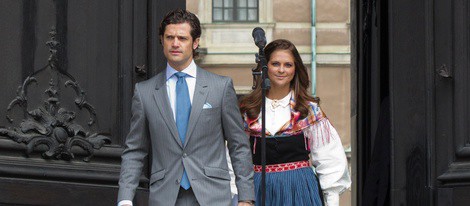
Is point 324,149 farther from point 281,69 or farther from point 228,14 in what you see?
point 228,14

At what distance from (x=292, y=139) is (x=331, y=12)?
22.9m

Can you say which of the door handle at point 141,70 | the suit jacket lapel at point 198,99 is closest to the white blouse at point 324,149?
the suit jacket lapel at point 198,99

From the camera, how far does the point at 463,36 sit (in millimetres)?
7961

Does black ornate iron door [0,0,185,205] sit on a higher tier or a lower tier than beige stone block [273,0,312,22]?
lower

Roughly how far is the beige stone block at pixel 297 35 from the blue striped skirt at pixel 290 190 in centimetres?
2250

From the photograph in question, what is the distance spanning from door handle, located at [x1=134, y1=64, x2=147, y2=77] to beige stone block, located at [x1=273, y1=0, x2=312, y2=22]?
22.2m

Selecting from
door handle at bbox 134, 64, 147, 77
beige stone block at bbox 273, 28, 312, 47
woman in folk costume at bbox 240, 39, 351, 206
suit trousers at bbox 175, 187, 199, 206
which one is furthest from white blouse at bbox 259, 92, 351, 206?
beige stone block at bbox 273, 28, 312, 47

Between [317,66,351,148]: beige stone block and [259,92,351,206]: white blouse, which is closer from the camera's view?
[259,92,351,206]: white blouse

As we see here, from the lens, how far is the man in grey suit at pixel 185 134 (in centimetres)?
674

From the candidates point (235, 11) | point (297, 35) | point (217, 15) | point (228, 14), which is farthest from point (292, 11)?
point (217, 15)

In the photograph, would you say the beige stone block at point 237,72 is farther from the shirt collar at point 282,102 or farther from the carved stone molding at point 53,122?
the shirt collar at point 282,102

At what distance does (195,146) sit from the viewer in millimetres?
6754

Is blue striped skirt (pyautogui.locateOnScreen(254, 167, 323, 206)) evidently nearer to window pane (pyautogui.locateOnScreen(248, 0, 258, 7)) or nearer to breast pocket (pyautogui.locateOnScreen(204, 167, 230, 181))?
breast pocket (pyautogui.locateOnScreen(204, 167, 230, 181))

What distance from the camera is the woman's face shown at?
7.38 m
